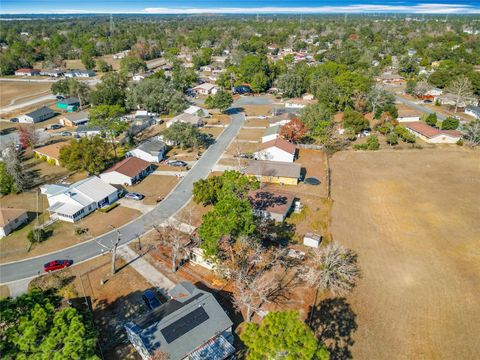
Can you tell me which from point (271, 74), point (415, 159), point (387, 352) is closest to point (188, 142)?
point (415, 159)

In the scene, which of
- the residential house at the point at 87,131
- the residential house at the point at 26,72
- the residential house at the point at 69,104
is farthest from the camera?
the residential house at the point at 26,72

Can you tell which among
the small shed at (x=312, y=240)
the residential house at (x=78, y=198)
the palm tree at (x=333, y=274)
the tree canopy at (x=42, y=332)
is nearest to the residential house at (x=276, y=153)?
the small shed at (x=312, y=240)

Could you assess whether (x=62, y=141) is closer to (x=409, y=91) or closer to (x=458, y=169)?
(x=458, y=169)

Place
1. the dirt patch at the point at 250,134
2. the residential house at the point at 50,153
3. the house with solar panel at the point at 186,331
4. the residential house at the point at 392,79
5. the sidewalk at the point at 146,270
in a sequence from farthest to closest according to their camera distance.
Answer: the residential house at the point at 392,79 < the dirt patch at the point at 250,134 < the residential house at the point at 50,153 < the sidewalk at the point at 146,270 < the house with solar panel at the point at 186,331

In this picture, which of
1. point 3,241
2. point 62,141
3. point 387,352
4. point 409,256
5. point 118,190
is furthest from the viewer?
point 62,141

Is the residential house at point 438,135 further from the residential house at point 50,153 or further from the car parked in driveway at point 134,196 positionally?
the residential house at point 50,153

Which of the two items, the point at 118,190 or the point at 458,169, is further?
the point at 458,169
